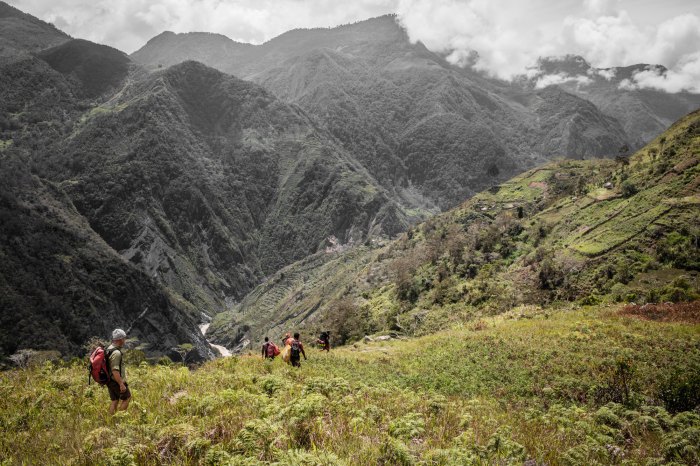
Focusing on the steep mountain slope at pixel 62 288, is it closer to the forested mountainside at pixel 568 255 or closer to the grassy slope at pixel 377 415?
the forested mountainside at pixel 568 255

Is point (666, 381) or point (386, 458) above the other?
point (386, 458)

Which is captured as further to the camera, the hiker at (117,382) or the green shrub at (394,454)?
the hiker at (117,382)

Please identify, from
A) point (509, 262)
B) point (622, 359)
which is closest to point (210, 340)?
point (509, 262)

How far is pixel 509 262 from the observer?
165 feet

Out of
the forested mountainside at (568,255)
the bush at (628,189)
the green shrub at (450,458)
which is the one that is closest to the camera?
the green shrub at (450,458)

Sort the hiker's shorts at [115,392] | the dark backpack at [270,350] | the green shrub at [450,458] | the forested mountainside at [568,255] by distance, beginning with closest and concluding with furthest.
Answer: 1. the green shrub at [450,458]
2. the hiker's shorts at [115,392]
3. the dark backpack at [270,350]
4. the forested mountainside at [568,255]

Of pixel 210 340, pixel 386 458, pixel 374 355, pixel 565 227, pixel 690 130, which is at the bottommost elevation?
pixel 210 340

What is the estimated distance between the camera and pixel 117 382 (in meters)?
10.1

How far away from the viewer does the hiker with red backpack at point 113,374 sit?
10.1 metres

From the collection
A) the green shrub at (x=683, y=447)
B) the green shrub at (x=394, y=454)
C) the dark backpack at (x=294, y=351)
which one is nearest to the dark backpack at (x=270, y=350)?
the dark backpack at (x=294, y=351)

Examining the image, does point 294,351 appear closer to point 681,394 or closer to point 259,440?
point 259,440

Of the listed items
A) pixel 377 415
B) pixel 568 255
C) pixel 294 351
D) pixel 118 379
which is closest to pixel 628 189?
pixel 568 255

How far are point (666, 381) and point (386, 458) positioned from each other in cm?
1450

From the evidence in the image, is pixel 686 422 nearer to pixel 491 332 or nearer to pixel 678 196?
pixel 491 332
